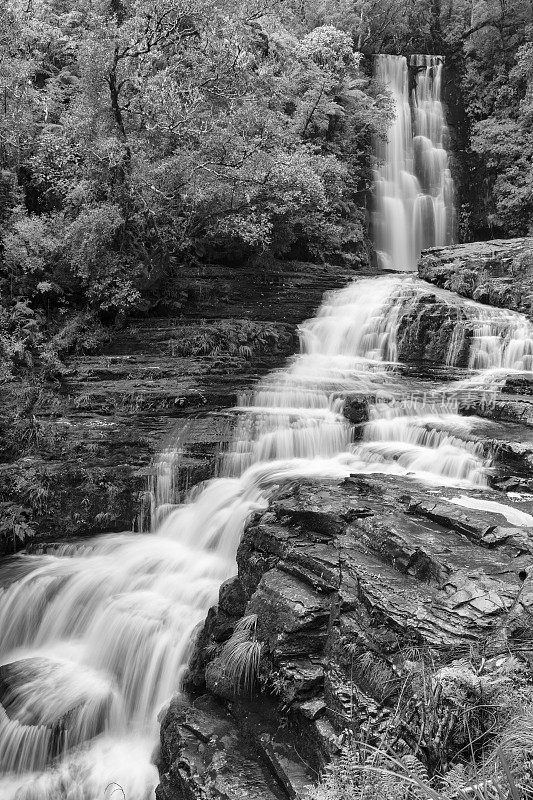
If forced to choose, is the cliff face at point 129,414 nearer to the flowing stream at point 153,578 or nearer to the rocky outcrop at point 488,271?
the flowing stream at point 153,578

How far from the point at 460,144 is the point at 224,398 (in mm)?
18794

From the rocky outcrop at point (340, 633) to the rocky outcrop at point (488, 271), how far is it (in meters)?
9.19

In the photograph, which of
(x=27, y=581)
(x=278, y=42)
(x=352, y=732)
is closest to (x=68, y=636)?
(x=27, y=581)

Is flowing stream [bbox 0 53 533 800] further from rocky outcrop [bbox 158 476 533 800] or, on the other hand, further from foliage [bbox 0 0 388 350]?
foliage [bbox 0 0 388 350]

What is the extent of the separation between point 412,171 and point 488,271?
381 inches

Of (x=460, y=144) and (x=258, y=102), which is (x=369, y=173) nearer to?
(x=460, y=144)

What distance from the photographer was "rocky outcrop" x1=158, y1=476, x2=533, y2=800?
3.54 metres

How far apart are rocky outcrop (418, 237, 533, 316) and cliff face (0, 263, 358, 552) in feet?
13.0

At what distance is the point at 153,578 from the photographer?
670 cm

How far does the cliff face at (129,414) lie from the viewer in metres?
8.09

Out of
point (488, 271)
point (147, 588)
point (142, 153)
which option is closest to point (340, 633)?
point (147, 588)

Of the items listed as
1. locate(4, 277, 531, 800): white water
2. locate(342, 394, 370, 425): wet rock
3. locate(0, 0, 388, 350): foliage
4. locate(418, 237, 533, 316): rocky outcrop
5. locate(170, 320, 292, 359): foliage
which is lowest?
locate(4, 277, 531, 800): white water

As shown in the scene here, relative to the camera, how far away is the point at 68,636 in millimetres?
6363

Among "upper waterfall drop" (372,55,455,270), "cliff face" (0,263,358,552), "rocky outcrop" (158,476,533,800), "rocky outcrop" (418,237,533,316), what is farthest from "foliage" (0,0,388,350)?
"rocky outcrop" (158,476,533,800)
